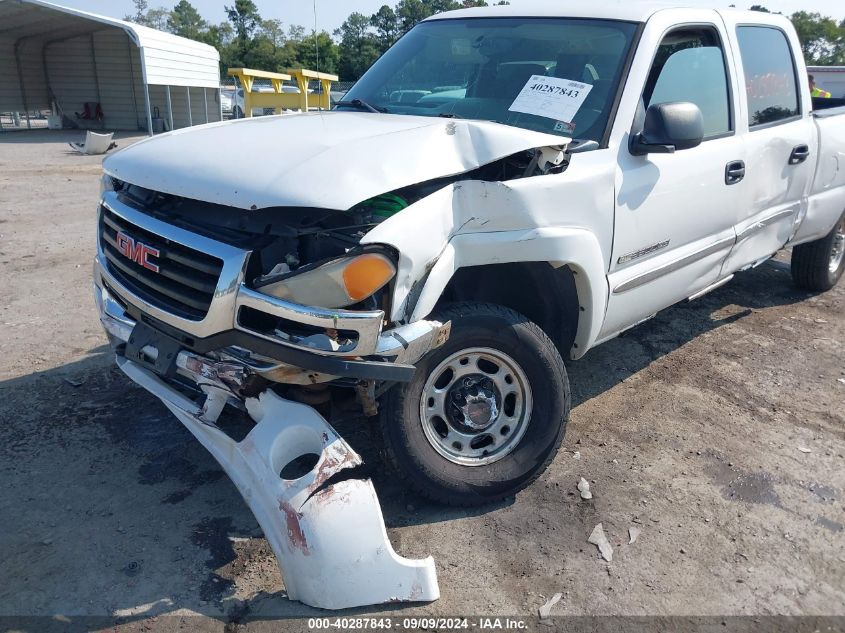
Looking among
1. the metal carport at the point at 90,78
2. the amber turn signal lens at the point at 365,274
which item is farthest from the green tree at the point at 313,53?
the amber turn signal lens at the point at 365,274

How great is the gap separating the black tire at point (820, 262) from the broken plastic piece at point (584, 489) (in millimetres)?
3824

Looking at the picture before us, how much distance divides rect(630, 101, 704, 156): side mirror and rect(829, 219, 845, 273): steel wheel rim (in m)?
3.50

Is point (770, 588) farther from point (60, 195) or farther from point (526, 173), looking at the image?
point (60, 195)

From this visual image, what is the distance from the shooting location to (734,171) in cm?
406

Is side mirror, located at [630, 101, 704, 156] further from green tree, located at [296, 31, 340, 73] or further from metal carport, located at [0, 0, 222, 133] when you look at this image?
green tree, located at [296, 31, 340, 73]

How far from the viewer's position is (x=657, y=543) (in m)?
2.93

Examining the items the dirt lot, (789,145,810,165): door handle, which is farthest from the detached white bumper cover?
(789,145,810,165): door handle

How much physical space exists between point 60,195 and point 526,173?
31.4 ft

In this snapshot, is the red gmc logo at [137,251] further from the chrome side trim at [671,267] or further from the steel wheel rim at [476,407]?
the chrome side trim at [671,267]

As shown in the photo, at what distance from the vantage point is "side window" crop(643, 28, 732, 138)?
365 cm

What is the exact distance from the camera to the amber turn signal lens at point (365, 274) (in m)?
2.35

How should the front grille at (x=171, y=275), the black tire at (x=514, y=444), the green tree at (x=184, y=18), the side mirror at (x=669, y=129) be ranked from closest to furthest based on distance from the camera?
the front grille at (x=171, y=275), the black tire at (x=514, y=444), the side mirror at (x=669, y=129), the green tree at (x=184, y=18)

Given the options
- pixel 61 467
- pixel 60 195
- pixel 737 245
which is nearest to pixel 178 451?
pixel 61 467

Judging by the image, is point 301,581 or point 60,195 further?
point 60,195
